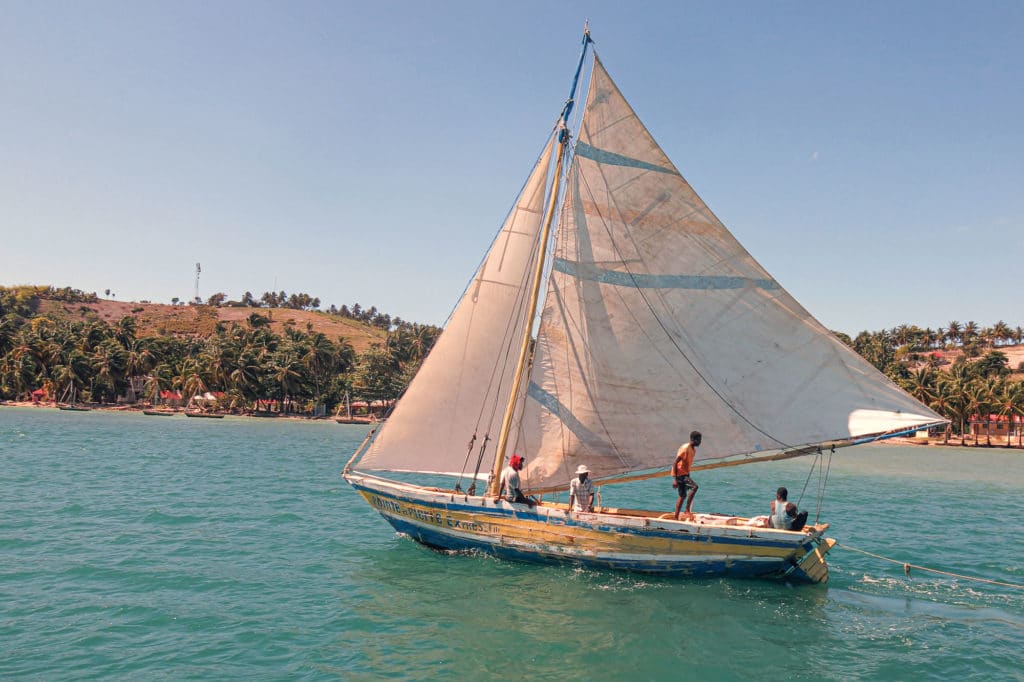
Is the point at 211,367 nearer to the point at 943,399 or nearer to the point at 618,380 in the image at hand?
the point at 618,380

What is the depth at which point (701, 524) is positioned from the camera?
56.2 ft

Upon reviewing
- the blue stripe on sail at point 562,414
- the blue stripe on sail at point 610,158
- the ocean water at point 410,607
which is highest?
the blue stripe on sail at point 610,158

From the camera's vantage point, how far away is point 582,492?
18562mm

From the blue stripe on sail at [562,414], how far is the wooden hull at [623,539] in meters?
2.17

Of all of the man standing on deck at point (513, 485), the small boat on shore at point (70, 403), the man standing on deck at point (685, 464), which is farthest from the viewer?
the small boat on shore at point (70, 403)

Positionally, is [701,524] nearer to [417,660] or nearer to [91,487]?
[417,660]

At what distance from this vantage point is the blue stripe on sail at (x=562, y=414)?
1895 cm

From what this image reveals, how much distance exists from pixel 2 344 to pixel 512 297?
150843 mm

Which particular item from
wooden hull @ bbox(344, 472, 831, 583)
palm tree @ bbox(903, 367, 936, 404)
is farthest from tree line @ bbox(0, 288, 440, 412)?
wooden hull @ bbox(344, 472, 831, 583)

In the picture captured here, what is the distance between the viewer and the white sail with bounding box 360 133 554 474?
819 inches

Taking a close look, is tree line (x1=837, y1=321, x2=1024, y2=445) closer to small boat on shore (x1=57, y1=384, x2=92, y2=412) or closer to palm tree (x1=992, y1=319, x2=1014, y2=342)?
palm tree (x1=992, y1=319, x2=1014, y2=342)

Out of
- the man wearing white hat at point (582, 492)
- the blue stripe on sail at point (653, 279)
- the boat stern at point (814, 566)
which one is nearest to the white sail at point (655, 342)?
the blue stripe on sail at point (653, 279)

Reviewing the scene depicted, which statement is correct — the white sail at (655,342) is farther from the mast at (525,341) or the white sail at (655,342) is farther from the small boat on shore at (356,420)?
the small boat on shore at (356,420)

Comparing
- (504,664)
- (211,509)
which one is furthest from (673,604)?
(211,509)
